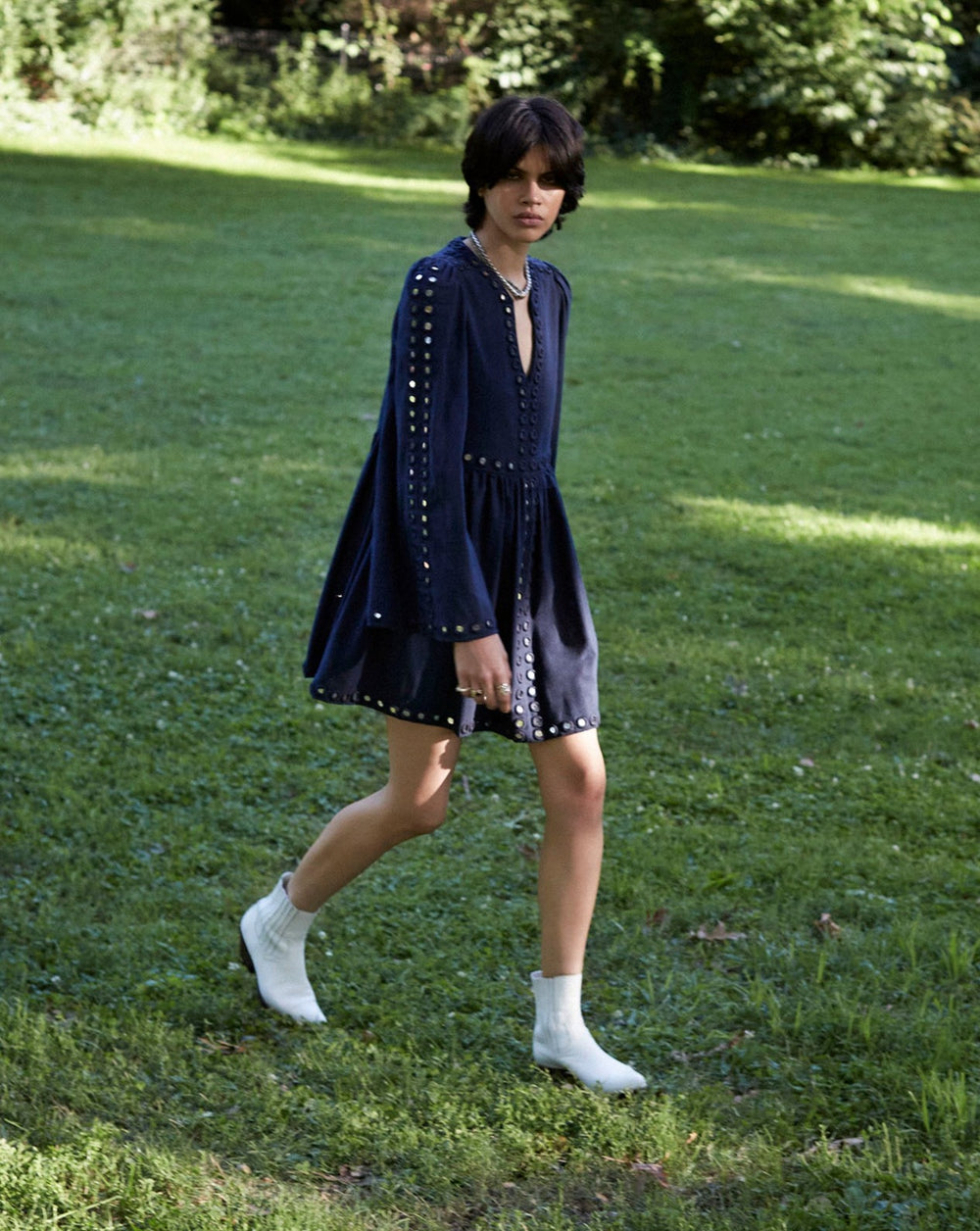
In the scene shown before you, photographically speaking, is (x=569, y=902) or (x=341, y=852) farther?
(x=341, y=852)

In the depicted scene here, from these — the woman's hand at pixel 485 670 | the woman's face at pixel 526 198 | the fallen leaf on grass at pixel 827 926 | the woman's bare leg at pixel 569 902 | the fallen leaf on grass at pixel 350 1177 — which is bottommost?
the fallen leaf on grass at pixel 350 1177

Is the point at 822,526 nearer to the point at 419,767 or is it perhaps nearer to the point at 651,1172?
the point at 419,767

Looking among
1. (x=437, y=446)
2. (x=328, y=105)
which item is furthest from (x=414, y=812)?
(x=328, y=105)

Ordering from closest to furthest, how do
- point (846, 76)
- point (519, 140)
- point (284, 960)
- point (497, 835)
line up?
point (519, 140) < point (284, 960) < point (497, 835) < point (846, 76)

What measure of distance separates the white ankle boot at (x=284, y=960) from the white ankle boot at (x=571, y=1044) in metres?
0.58

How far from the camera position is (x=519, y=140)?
3.02 m

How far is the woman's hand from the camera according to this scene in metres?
3.05

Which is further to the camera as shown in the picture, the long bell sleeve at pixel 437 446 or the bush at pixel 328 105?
the bush at pixel 328 105

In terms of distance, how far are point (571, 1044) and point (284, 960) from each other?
2.46 ft

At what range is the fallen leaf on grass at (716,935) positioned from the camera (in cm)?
412

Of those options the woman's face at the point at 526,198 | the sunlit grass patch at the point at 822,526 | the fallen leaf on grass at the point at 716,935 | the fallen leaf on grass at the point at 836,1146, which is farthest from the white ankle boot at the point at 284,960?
the sunlit grass patch at the point at 822,526

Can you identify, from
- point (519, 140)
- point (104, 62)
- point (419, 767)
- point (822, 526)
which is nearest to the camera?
point (519, 140)

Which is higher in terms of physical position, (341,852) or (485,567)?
(485,567)

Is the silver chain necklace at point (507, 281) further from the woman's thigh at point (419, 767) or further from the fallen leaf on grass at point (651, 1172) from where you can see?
the fallen leaf on grass at point (651, 1172)
